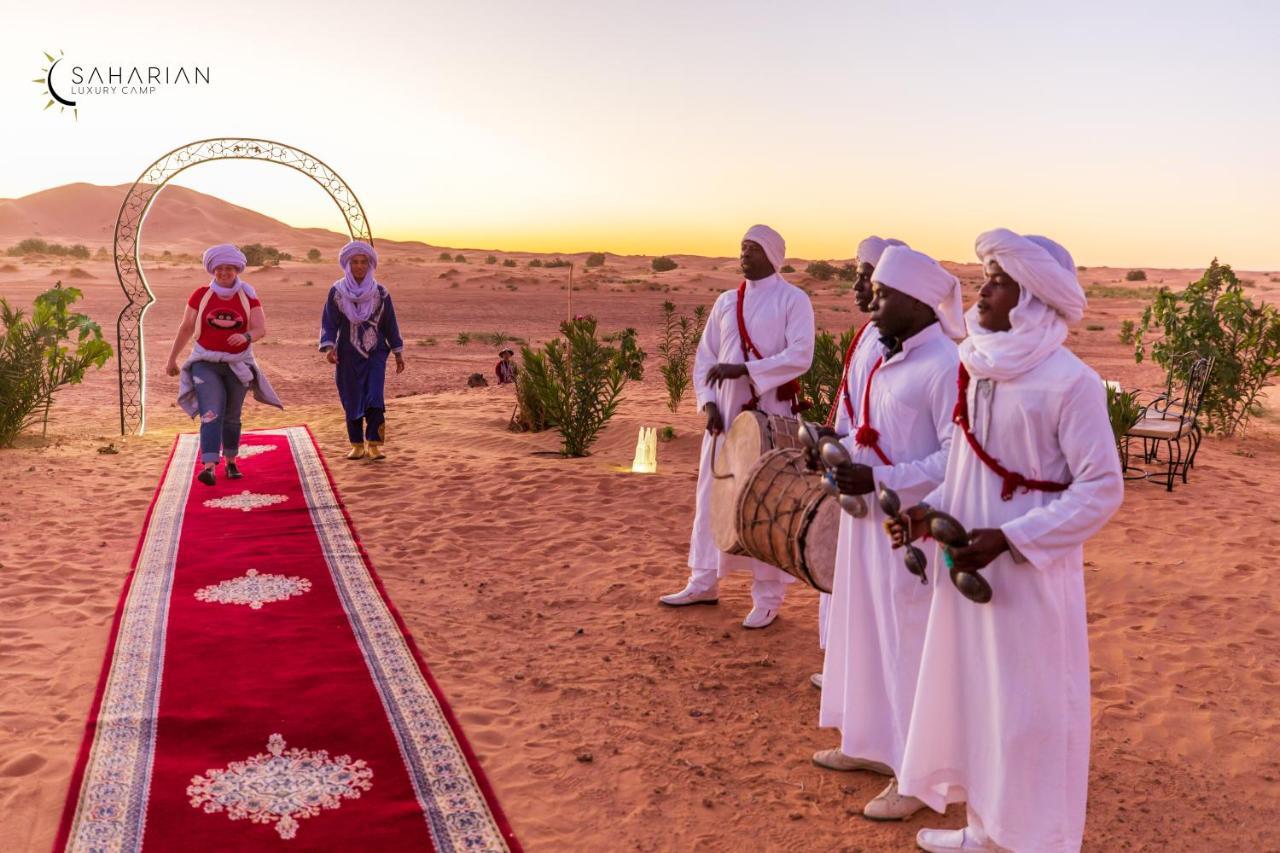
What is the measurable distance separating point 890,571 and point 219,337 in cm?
628

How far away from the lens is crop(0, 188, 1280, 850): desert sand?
3.42m

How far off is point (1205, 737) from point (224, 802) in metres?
3.80

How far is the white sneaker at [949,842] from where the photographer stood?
9.37 feet

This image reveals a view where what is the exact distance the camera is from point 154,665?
4.48 m

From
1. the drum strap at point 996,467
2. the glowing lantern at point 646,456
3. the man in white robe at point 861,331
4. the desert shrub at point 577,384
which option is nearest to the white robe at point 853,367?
the man in white robe at point 861,331

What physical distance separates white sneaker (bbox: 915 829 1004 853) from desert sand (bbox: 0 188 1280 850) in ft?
0.41

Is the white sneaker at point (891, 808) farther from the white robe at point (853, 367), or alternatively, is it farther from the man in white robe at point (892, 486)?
the white robe at point (853, 367)

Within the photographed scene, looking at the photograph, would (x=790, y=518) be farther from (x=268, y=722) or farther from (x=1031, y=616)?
(x=268, y=722)

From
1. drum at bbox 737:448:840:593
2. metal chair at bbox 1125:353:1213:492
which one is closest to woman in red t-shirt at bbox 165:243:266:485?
drum at bbox 737:448:840:593

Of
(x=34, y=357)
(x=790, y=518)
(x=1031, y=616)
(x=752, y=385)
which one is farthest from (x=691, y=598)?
(x=34, y=357)

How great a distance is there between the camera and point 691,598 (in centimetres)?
541

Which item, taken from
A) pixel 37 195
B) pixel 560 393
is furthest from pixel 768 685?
pixel 37 195

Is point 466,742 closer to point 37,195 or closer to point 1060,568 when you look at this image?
point 1060,568

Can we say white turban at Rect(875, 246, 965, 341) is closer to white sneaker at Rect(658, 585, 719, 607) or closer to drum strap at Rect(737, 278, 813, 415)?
drum strap at Rect(737, 278, 813, 415)
